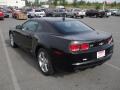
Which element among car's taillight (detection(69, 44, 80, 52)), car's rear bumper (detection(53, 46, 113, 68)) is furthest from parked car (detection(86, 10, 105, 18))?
car's taillight (detection(69, 44, 80, 52))

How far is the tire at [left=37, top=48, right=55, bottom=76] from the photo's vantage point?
5.41m

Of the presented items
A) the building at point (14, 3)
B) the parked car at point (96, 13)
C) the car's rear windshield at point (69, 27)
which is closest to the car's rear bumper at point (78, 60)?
the car's rear windshield at point (69, 27)

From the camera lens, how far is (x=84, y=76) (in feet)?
18.1

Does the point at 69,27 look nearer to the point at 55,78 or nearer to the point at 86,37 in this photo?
the point at 86,37

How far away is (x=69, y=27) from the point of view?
5934 millimetres

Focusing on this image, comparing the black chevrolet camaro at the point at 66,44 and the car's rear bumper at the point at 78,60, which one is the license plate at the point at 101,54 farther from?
the car's rear bumper at the point at 78,60

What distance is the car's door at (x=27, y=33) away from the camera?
6.45m

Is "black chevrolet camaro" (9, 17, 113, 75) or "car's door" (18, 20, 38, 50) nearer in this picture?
"black chevrolet camaro" (9, 17, 113, 75)

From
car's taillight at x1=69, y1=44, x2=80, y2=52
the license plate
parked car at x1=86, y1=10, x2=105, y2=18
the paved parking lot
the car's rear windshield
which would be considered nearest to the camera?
car's taillight at x1=69, y1=44, x2=80, y2=52

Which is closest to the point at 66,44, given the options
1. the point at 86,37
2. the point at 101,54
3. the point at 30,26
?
the point at 86,37

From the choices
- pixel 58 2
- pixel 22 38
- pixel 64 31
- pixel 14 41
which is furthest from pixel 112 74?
pixel 58 2

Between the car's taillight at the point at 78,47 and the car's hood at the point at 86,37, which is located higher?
the car's hood at the point at 86,37

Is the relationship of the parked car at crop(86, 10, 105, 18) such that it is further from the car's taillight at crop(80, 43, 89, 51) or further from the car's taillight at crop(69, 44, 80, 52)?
the car's taillight at crop(69, 44, 80, 52)

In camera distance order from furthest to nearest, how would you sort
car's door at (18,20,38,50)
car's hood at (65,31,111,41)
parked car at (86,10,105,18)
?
parked car at (86,10,105,18) → car's door at (18,20,38,50) → car's hood at (65,31,111,41)
